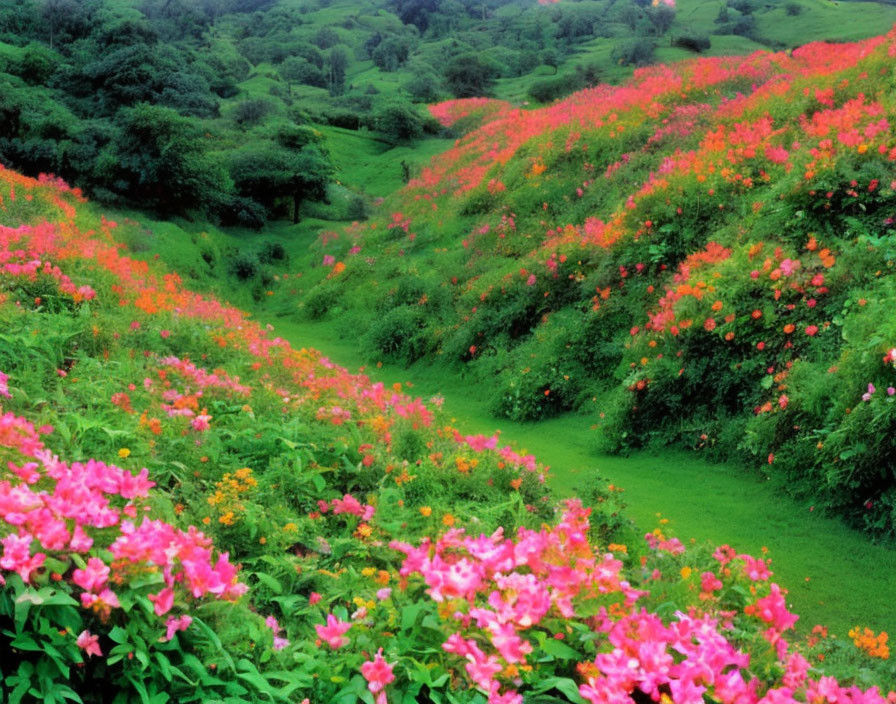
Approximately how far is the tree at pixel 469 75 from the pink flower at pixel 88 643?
38690mm

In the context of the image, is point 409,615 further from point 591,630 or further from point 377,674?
point 591,630

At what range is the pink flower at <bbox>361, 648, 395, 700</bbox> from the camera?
2.70 meters

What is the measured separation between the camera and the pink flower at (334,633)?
9.95 ft

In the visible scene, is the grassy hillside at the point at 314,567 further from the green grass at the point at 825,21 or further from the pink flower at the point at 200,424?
the green grass at the point at 825,21

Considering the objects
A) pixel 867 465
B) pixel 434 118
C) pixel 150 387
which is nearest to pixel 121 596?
pixel 150 387

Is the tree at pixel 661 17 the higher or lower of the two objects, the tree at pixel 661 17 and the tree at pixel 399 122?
the higher

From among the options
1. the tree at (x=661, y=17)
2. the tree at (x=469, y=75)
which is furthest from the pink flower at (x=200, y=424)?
the tree at (x=661, y=17)

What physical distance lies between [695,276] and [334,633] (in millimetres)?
6452

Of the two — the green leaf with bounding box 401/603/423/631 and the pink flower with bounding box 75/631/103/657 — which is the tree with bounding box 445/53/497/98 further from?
the pink flower with bounding box 75/631/103/657

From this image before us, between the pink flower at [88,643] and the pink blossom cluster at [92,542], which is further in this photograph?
the pink blossom cluster at [92,542]

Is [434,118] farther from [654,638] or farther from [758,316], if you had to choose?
[654,638]

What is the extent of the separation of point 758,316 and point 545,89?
25.7 metres

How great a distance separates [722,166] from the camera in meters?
10.2

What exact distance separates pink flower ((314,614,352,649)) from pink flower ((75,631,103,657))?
88cm
